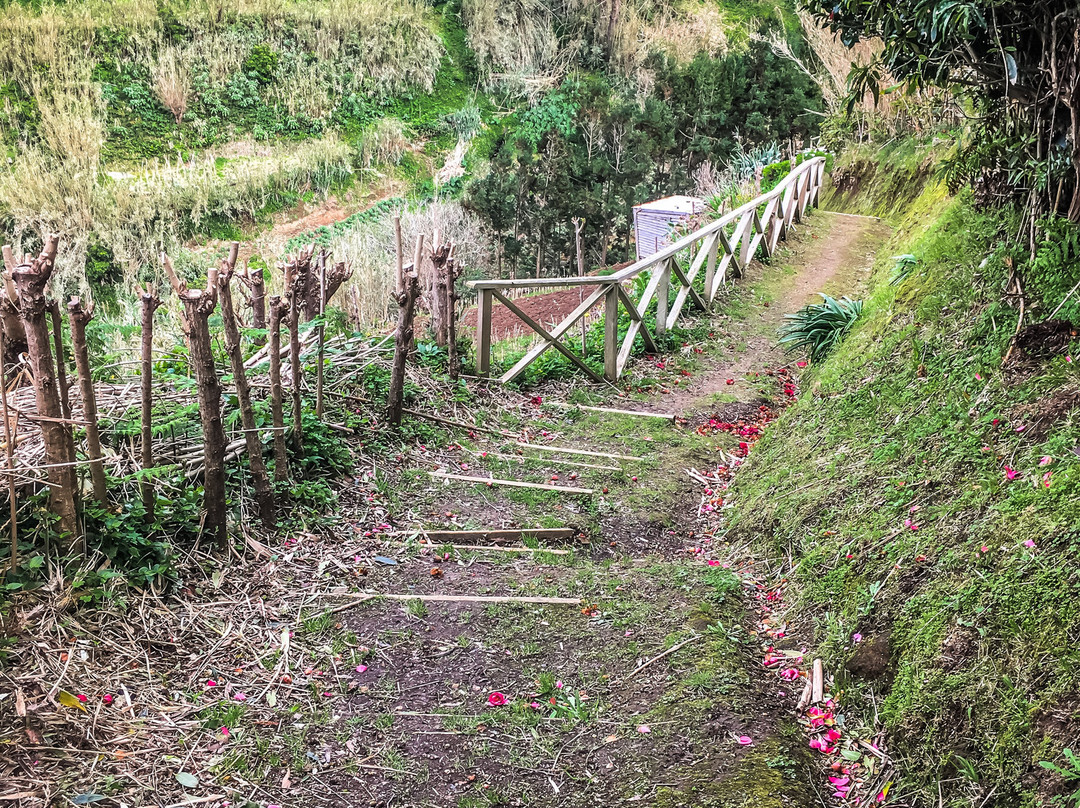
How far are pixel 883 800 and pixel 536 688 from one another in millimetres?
1419

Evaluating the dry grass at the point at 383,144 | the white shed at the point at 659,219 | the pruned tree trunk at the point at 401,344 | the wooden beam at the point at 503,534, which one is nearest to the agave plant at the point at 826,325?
the wooden beam at the point at 503,534

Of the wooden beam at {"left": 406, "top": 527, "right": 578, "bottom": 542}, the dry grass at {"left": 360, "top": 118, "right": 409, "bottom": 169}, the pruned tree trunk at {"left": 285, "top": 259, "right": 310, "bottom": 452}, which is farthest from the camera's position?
the dry grass at {"left": 360, "top": 118, "right": 409, "bottom": 169}

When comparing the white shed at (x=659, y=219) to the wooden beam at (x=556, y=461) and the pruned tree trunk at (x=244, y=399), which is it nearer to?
the wooden beam at (x=556, y=461)

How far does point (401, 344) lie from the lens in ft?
18.6

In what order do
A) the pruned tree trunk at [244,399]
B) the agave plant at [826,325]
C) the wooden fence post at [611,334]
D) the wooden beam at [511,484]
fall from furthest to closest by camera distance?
the wooden fence post at [611,334], the agave plant at [826,325], the wooden beam at [511,484], the pruned tree trunk at [244,399]

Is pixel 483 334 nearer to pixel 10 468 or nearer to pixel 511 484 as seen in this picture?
pixel 511 484

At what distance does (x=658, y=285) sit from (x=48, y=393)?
6.17m

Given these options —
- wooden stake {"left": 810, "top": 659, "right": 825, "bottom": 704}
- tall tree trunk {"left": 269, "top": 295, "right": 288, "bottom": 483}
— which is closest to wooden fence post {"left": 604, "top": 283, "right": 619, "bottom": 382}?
tall tree trunk {"left": 269, "top": 295, "right": 288, "bottom": 483}

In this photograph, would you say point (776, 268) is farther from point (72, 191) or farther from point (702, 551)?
point (72, 191)

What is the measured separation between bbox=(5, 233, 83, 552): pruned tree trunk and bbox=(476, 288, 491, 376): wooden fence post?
12.5ft

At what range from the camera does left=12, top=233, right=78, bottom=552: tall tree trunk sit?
120 inches

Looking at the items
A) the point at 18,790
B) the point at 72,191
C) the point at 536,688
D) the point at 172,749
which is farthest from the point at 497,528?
the point at 72,191

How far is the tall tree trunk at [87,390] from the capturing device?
130 inches

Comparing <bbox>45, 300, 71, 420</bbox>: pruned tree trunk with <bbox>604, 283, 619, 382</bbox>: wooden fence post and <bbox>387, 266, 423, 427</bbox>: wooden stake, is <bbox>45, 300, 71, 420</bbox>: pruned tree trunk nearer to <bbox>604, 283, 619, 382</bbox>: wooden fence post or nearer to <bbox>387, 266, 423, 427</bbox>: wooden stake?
<bbox>387, 266, 423, 427</bbox>: wooden stake
